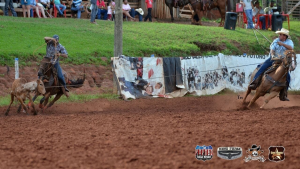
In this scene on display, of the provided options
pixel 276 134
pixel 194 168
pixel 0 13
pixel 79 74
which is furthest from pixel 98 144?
pixel 0 13

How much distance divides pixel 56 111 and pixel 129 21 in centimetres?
1528

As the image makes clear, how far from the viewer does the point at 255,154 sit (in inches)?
277

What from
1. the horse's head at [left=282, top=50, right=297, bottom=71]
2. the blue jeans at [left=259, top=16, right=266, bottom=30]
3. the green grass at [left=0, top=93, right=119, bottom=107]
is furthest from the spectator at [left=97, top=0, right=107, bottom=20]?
the horse's head at [left=282, top=50, right=297, bottom=71]

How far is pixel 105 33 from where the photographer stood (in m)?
23.3

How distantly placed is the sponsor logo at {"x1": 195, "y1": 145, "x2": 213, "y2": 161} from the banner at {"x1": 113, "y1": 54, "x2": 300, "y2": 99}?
8830mm

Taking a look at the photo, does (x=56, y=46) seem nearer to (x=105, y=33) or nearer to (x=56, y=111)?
(x=56, y=111)

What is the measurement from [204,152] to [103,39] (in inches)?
614

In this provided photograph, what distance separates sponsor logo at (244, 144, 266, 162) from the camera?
22.4 feet

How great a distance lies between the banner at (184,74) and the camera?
648 inches

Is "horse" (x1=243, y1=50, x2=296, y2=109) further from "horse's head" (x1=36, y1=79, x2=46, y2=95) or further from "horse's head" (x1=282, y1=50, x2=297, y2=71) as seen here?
"horse's head" (x1=36, y1=79, x2=46, y2=95)

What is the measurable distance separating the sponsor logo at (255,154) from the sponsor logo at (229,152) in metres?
0.14

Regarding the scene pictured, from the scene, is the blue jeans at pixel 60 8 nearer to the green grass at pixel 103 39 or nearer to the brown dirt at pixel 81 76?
the green grass at pixel 103 39

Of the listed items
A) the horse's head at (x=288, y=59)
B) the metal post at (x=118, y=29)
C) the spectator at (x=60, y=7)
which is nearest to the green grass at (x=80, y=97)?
the metal post at (x=118, y=29)

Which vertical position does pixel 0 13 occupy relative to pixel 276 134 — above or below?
above
